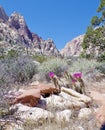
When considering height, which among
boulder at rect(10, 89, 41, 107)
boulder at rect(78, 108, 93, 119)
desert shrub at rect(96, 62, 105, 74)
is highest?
Answer: desert shrub at rect(96, 62, 105, 74)

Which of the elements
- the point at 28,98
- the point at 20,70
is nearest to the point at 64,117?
the point at 28,98

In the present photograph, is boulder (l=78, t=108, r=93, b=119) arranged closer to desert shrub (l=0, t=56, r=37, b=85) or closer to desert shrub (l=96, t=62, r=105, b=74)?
desert shrub (l=0, t=56, r=37, b=85)

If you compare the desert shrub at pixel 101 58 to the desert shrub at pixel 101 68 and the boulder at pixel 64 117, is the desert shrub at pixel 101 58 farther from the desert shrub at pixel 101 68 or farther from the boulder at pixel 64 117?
the boulder at pixel 64 117

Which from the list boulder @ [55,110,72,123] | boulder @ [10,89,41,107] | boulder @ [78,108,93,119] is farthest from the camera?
boulder @ [10,89,41,107]

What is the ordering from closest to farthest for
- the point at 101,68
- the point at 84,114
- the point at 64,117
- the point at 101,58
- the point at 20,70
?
1. the point at 64,117
2. the point at 84,114
3. the point at 20,70
4. the point at 101,68
5. the point at 101,58

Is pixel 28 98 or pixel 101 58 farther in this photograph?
pixel 101 58

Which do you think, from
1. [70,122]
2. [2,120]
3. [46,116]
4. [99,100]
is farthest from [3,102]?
[99,100]

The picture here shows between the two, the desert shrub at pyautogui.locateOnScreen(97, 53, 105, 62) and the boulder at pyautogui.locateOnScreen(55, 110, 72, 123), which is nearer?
the boulder at pyautogui.locateOnScreen(55, 110, 72, 123)

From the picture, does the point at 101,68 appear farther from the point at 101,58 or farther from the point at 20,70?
the point at 20,70

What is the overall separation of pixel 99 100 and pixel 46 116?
6.22 ft

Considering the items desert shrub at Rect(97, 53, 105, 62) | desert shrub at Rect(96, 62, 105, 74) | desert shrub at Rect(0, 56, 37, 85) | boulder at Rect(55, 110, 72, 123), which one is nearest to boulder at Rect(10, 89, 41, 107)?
boulder at Rect(55, 110, 72, 123)

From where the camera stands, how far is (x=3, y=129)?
3.95m

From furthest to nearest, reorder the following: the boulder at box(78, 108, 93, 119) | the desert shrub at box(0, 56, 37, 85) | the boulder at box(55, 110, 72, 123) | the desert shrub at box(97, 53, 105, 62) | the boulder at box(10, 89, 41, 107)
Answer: the desert shrub at box(97, 53, 105, 62)
the desert shrub at box(0, 56, 37, 85)
the boulder at box(10, 89, 41, 107)
the boulder at box(78, 108, 93, 119)
the boulder at box(55, 110, 72, 123)

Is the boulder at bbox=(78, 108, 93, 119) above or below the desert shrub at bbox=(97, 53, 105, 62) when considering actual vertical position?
below
